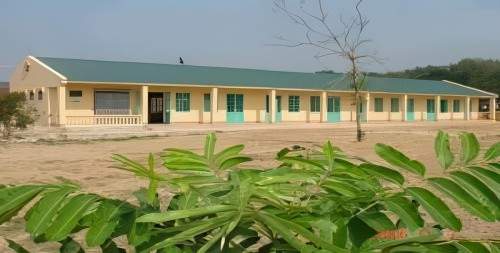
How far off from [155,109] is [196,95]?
2.82 metres

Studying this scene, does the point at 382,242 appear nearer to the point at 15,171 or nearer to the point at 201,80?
the point at 15,171

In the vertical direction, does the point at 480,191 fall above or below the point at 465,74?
below

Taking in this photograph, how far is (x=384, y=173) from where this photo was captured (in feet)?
4.14

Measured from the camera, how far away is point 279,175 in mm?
1258

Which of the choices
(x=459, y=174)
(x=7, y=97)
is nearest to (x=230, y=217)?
(x=459, y=174)

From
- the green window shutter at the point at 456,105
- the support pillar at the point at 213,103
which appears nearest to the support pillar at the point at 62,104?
the support pillar at the point at 213,103

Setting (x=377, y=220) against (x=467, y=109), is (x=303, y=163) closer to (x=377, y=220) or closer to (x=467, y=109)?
(x=377, y=220)

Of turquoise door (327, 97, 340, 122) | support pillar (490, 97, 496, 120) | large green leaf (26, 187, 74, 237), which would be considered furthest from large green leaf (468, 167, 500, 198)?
support pillar (490, 97, 496, 120)

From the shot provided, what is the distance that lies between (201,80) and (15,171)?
24.8 meters

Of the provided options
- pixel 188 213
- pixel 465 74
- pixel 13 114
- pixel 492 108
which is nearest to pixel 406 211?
pixel 188 213

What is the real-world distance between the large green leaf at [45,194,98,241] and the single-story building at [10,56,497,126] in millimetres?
31702

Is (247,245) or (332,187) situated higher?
(332,187)

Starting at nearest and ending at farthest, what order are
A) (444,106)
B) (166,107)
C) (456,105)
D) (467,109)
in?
(166,107)
(444,106)
(467,109)
(456,105)

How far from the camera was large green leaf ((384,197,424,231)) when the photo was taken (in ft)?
3.80
